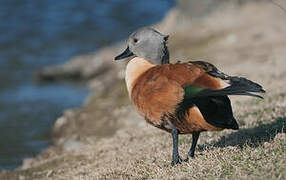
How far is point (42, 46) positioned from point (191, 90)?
772 inches

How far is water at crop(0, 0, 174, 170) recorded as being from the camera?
1386cm

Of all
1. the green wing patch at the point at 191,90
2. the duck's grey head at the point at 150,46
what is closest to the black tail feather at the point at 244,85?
the green wing patch at the point at 191,90

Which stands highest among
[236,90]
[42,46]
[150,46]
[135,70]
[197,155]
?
[42,46]

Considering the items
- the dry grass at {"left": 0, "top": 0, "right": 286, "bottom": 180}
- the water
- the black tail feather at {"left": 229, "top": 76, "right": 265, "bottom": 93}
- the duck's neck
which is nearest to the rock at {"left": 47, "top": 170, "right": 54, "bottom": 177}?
the dry grass at {"left": 0, "top": 0, "right": 286, "bottom": 180}

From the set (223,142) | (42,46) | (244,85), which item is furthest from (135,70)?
(42,46)

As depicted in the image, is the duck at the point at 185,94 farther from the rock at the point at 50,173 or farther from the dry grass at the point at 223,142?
the rock at the point at 50,173

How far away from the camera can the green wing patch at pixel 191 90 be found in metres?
5.49

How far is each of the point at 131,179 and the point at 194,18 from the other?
1253 cm

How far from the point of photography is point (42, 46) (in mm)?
24391

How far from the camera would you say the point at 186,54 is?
15.3 m

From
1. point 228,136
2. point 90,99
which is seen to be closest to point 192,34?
point 90,99

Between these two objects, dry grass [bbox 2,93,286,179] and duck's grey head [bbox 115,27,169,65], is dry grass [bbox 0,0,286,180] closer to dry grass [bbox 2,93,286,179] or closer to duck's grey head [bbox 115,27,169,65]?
dry grass [bbox 2,93,286,179]

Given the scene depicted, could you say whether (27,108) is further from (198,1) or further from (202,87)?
(202,87)

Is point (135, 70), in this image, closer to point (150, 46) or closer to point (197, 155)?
point (150, 46)
